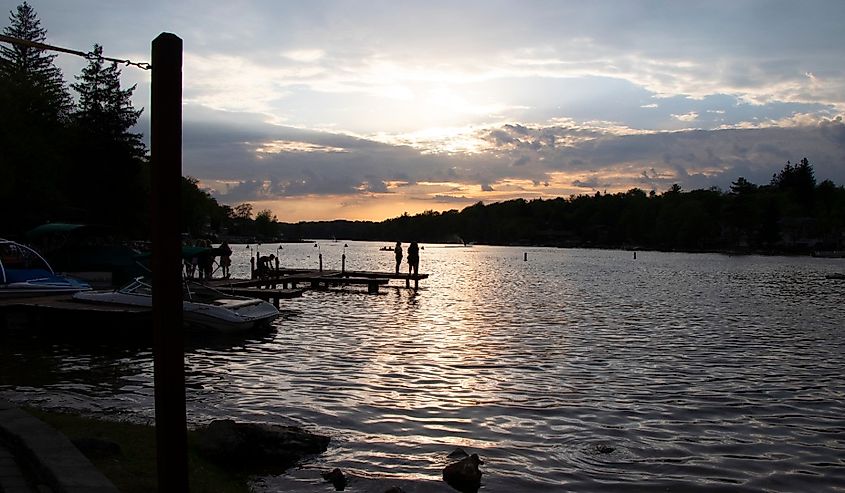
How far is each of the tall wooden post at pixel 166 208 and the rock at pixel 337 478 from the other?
357 cm

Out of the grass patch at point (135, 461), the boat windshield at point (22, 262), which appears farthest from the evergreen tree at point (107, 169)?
the grass patch at point (135, 461)

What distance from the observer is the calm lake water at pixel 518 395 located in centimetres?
947

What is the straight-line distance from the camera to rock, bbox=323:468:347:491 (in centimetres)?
848

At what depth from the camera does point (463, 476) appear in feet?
28.3

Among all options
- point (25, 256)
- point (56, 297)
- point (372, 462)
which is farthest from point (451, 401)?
point (25, 256)

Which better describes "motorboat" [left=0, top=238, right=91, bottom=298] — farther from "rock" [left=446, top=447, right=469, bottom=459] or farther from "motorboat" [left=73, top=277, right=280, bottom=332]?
"rock" [left=446, top=447, right=469, bottom=459]

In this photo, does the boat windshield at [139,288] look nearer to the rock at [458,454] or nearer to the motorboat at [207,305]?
the motorboat at [207,305]

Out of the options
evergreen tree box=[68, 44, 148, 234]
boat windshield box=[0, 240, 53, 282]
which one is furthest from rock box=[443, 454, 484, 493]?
evergreen tree box=[68, 44, 148, 234]

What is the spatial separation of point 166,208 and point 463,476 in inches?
204

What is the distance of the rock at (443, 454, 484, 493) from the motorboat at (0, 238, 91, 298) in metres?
18.8

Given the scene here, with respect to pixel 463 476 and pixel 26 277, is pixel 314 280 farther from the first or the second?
pixel 463 476

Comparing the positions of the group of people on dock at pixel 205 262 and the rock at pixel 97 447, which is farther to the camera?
the group of people on dock at pixel 205 262

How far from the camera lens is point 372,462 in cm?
948

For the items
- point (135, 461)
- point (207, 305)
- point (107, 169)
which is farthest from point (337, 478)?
point (107, 169)
